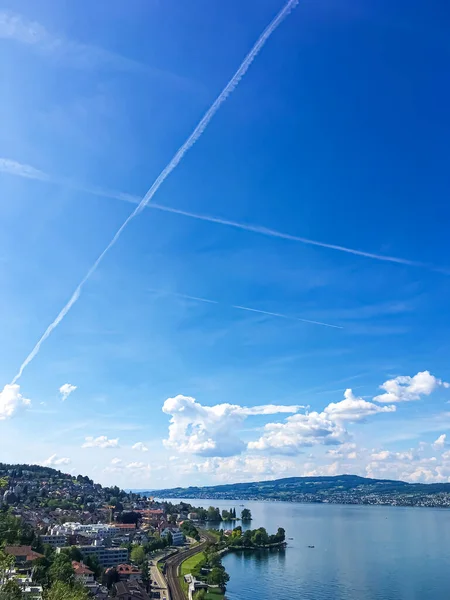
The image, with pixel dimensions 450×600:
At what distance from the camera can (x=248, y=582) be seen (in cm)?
2995

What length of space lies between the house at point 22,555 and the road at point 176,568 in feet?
24.0

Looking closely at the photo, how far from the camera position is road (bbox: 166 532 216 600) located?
26406 mm

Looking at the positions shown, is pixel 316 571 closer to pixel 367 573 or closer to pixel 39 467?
pixel 367 573

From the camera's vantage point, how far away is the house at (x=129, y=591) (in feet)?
76.0

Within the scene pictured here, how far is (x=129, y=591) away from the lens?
2373 cm

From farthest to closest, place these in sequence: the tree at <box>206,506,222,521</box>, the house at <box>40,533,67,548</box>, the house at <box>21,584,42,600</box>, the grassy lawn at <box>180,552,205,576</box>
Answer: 1. the tree at <box>206,506,222,521</box>
2. the house at <box>40,533,67,548</box>
3. the grassy lawn at <box>180,552,205,576</box>
4. the house at <box>21,584,42,600</box>

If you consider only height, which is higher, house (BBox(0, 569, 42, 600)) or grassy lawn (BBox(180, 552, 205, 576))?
house (BBox(0, 569, 42, 600))

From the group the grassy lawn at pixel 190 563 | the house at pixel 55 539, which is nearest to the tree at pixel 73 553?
the grassy lawn at pixel 190 563

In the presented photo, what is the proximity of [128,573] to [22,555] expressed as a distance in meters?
6.62

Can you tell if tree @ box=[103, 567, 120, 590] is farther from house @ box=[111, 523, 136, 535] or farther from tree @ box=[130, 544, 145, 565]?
house @ box=[111, 523, 136, 535]

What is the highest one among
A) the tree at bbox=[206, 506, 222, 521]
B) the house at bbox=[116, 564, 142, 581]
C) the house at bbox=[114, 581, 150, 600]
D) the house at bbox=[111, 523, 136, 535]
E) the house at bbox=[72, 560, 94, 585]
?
the house at bbox=[72, 560, 94, 585]

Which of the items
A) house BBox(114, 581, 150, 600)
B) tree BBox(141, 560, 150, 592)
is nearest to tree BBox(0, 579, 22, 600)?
house BBox(114, 581, 150, 600)

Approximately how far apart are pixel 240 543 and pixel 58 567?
2612 cm

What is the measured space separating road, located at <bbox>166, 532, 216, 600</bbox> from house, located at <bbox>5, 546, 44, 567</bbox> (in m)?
7.33
